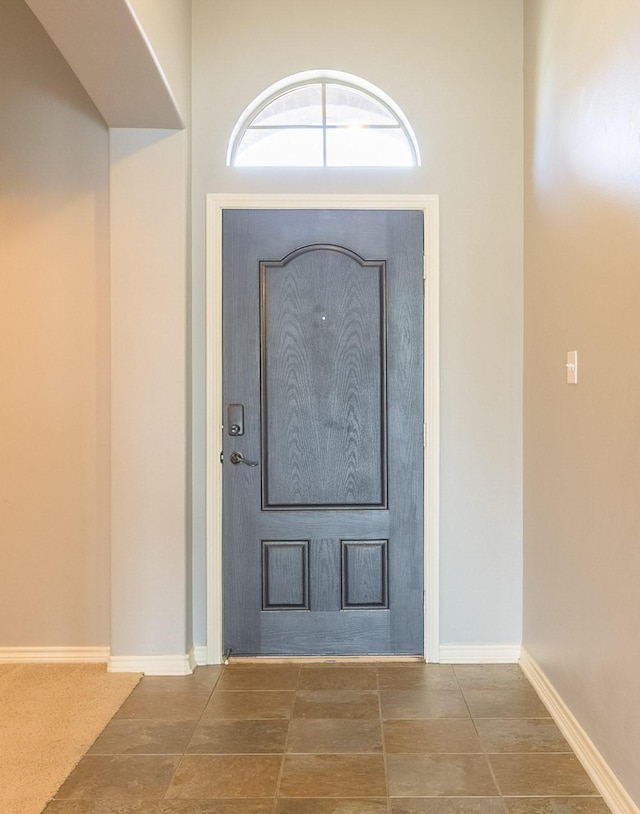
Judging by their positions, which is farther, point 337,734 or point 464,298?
point 464,298

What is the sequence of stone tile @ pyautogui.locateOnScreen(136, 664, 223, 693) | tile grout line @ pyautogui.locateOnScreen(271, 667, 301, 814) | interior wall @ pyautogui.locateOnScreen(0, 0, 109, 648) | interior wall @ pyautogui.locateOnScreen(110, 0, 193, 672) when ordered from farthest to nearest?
interior wall @ pyautogui.locateOnScreen(0, 0, 109, 648), interior wall @ pyautogui.locateOnScreen(110, 0, 193, 672), stone tile @ pyautogui.locateOnScreen(136, 664, 223, 693), tile grout line @ pyautogui.locateOnScreen(271, 667, 301, 814)

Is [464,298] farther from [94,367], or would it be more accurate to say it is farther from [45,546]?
[45,546]

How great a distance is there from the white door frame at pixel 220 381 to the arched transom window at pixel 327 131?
0.66ft

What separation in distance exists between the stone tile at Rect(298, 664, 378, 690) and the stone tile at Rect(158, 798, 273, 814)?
852mm

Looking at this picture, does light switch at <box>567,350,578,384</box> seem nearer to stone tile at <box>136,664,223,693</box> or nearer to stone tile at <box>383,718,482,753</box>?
stone tile at <box>383,718,482,753</box>

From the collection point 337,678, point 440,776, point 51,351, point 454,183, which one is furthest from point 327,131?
point 440,776

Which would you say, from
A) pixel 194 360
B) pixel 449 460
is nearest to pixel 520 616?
pixel 449 460

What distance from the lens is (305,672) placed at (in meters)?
3.10

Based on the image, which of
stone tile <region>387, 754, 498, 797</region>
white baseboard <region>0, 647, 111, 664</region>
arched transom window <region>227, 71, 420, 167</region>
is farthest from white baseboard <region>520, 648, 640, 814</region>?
arched transom window <region>227, 71, 420, 167</region>

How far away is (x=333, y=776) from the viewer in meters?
→ 2.22

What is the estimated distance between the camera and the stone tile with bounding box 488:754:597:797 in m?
2.14

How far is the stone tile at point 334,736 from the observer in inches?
94.6

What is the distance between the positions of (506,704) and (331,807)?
984 millimetres

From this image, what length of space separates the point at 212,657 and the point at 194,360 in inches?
52.3
